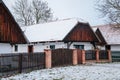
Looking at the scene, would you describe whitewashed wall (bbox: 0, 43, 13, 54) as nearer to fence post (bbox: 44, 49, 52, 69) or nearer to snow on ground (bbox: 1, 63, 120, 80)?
fence post (bbox: 44, 49, 52, 69)

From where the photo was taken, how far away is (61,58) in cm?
2423

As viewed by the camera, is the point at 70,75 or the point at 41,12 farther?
the point at 41,12

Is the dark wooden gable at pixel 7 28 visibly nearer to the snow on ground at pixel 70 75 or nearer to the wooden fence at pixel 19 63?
the wooden fence at pixel 19 63

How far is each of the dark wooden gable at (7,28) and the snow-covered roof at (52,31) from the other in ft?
27.5

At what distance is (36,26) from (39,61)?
19719mm

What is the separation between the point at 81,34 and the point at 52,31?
13.3 feet

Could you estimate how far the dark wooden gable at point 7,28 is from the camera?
2234 cm

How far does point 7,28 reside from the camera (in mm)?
22797

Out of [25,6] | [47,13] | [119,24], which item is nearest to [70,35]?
[119,24]

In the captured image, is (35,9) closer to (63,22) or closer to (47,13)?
(47,13)

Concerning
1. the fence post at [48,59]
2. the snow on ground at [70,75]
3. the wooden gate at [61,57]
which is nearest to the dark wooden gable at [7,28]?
the fence post at [48,59]

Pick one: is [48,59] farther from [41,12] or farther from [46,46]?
[41,12]

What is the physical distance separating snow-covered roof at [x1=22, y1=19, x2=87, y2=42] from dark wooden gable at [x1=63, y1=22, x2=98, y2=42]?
0.59 m

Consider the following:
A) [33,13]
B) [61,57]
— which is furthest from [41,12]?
[61,57]
